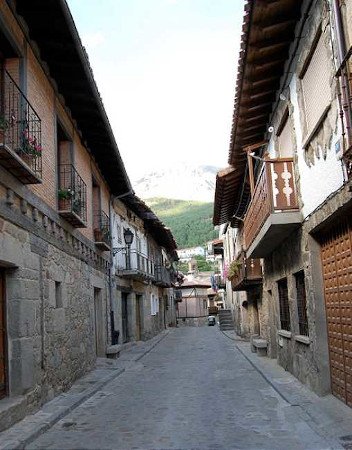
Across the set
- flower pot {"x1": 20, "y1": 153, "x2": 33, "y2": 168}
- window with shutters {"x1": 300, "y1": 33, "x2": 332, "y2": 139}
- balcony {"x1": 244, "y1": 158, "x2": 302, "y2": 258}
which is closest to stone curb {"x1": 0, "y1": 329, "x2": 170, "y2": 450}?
flower pot {"x1": 20, "y1": 153, "x2": 33, "y2": 168}

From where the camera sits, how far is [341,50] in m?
5.68

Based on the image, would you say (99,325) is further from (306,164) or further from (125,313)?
(306,164)

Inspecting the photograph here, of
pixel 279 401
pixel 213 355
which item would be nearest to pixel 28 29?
pixel 279 401

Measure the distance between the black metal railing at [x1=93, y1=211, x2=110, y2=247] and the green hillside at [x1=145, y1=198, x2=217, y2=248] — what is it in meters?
87.0

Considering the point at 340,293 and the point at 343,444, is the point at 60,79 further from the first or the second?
the point at 343,444

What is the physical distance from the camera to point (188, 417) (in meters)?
7.41

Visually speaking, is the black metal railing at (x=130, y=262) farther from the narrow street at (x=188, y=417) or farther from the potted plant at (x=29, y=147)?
the potted plant at (x=29, y=147)

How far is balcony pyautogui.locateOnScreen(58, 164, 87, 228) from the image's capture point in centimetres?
1004

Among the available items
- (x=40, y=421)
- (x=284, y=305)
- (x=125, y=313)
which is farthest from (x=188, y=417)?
(x=125, y=313)

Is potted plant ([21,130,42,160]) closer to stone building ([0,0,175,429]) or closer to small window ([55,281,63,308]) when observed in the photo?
stone building ([0,0,175,429])

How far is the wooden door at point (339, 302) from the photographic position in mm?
6773

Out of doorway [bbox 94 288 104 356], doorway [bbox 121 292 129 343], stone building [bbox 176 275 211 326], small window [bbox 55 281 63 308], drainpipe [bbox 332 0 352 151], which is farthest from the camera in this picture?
stone building [bbox 176 275 211 326]

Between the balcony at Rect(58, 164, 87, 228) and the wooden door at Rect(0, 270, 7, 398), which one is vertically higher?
the balcony at Rect(58, 164, 87, 228)

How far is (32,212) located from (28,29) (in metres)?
2.91
